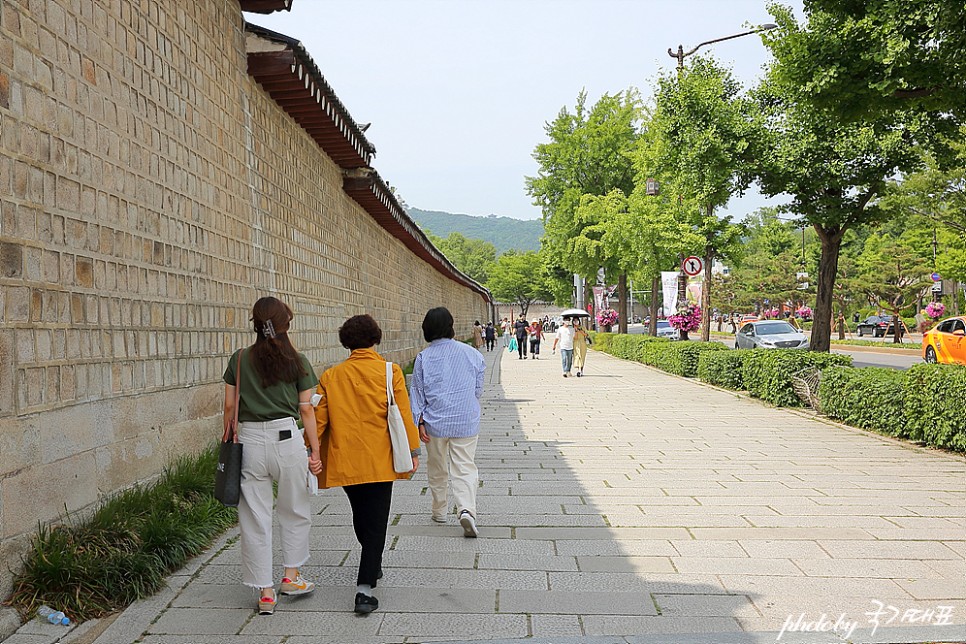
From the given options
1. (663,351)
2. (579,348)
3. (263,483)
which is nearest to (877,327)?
(663,351)

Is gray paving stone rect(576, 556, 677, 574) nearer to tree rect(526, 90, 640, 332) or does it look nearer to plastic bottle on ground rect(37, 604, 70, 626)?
plastic bottle on ground rect(37, 604, 70, 626)

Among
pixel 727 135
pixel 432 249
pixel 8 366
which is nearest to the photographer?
pixel 8 366

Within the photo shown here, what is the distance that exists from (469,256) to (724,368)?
13438cm

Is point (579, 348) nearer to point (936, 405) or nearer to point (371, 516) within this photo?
point (936, 405)

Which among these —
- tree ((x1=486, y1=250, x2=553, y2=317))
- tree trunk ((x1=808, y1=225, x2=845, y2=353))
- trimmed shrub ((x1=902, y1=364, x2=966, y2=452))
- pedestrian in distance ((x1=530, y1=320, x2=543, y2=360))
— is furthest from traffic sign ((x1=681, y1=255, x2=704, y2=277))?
tree ((x1=486, y1=250, x2=553, y2=317))

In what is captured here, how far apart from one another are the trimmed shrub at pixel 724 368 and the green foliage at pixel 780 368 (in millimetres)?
1032

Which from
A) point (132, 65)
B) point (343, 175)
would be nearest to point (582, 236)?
point (343, 175)

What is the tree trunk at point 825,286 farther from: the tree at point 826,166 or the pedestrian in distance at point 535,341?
the pedestrian in distance at point 535,341

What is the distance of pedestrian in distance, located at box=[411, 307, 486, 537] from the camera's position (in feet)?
19.8

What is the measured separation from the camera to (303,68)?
8.59 metres

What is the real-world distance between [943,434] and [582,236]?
89.7 feet

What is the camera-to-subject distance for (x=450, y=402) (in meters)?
6.07

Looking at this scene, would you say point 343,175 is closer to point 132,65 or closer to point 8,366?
point 132,65

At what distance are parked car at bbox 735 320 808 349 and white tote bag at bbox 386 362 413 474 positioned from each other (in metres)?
25.6
